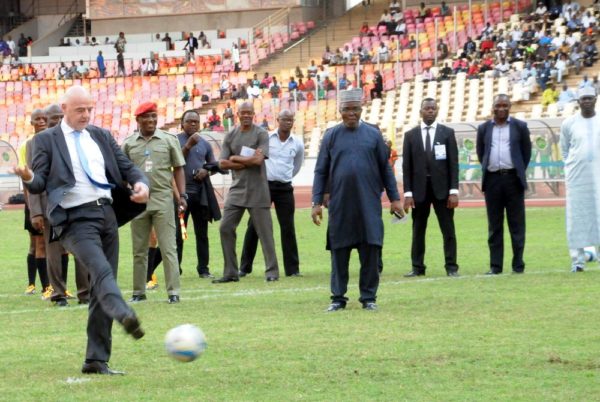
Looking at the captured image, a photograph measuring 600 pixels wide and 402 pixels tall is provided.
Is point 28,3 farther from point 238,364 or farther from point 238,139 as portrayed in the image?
point 238,364

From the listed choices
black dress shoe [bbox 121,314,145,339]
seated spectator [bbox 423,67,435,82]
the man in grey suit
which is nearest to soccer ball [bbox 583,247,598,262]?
the man in grey suit

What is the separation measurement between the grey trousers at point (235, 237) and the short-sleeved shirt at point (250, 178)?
3.4 inches

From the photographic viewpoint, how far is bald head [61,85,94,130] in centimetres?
970

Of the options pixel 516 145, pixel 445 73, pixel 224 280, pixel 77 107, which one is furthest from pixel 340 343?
pixel 445 73

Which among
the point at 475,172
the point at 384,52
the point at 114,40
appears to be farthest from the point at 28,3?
the point at 475,172

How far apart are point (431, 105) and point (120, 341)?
6603 mm

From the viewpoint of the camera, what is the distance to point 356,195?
1276cm

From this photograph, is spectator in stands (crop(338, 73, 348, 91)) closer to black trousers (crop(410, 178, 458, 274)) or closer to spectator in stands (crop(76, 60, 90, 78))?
spectator in stands (crop(76, 60, 90, 78))

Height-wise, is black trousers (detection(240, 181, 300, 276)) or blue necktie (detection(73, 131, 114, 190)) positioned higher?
blue necktie (detection(73, 131, 114, 190))

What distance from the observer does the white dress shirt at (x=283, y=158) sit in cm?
1781

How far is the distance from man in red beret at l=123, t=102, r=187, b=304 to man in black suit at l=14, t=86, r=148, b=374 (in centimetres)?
415

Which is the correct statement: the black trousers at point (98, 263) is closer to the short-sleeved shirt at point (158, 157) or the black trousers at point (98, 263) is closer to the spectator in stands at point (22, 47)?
the short-sleeved shirt at point (158, 157)

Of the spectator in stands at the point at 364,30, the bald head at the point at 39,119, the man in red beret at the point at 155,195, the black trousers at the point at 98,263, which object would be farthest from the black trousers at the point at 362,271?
the spectator in stands at the point at 364,30

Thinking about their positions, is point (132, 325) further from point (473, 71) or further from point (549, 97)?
point (473, 71)
